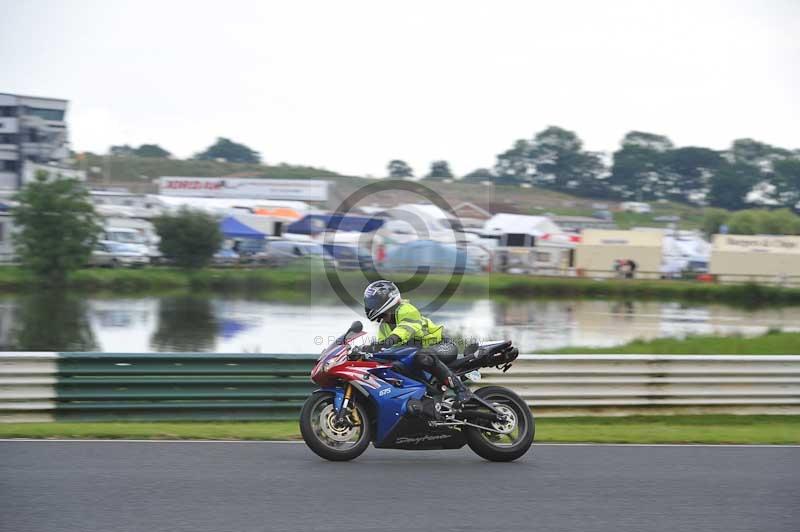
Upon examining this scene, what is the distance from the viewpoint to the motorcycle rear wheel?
8.75 metres

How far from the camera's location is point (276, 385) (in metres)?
12.0

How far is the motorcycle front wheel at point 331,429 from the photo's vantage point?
8.52 m

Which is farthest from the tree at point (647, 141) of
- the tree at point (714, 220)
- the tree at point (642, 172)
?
the tree at point (714, 220)

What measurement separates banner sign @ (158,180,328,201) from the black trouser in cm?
4991

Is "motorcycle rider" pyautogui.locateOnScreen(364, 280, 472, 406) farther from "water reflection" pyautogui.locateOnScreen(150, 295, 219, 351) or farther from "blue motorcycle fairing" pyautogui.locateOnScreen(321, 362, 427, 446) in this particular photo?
"water reflection" pyautogui.locateOnScreen(150, 295, 219, 351)

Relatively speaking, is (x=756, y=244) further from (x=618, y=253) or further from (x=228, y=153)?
(x=228, y=153)

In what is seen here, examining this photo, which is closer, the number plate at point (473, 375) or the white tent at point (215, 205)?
the number plate at point (473, 375)

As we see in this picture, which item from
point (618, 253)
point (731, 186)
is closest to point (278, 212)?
point (618, 253)

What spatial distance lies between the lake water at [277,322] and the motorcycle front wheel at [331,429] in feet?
43.9

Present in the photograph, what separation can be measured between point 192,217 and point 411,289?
18.9m

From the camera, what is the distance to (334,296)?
35.8 meters

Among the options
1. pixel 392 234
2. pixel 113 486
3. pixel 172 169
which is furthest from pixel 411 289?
pixel 172 169

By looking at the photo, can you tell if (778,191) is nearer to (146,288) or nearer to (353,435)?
(146,288)

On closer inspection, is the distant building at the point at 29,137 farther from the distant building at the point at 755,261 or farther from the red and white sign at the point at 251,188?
the distant building at the point at 755,261
